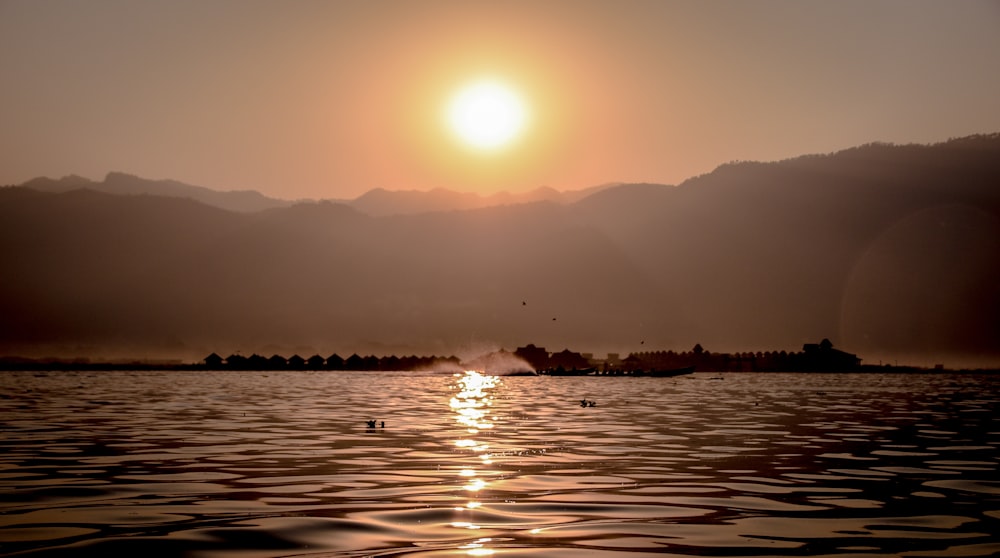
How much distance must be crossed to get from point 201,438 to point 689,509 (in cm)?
2278

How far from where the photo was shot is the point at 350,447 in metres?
33.0

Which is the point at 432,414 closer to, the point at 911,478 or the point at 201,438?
the point at 201,438

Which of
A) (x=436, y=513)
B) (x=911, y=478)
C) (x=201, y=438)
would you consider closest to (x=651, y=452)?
(x=911, y=478)

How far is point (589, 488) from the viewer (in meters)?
22.1

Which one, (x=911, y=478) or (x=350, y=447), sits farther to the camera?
(x=350, y=447)

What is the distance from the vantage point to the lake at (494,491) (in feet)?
Answer: 51.0

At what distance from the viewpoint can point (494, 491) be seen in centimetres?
2153

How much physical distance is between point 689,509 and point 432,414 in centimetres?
3708

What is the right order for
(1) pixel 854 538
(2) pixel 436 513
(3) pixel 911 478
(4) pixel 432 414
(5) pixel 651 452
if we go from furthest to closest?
1. (4) pixel 432 414
2. (5) pixel 651 452
3. (3) pixel 911 478
4. (2) pixel 436 513
5. (1) pixel 854 538

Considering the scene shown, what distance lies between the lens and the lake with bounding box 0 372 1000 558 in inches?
612

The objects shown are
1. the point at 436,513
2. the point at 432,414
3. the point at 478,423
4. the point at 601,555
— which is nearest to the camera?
the point at 601,555

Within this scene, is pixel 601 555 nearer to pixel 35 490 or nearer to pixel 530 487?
A: pixel 530 487

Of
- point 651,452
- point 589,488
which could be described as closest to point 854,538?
point 589,488

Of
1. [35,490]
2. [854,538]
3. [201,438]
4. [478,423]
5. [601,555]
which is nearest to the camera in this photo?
[601,555]
